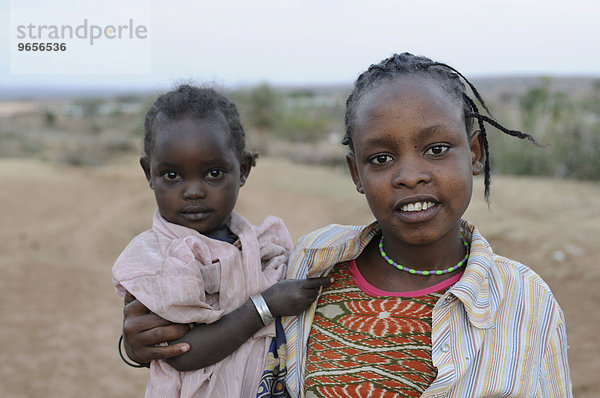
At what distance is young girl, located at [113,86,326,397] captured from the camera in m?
1.79

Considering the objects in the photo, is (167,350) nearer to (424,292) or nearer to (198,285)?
(198,285)

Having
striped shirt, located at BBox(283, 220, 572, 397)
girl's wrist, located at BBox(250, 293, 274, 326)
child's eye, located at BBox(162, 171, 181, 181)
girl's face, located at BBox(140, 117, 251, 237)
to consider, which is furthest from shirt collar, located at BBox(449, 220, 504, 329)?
child's eye, located at BBox(162, 171, 181, 181)

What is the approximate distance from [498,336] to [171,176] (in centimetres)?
125

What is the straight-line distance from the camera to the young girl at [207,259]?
1786 mm

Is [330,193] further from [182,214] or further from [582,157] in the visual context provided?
[182,214]

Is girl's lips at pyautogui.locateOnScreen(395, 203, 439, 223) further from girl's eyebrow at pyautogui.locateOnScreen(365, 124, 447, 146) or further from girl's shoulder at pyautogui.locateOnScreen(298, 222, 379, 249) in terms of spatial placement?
girl's shoulder at pyautogui.locateOnScreen(298, 222, 379, 249)

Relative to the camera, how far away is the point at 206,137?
2041 millimetres

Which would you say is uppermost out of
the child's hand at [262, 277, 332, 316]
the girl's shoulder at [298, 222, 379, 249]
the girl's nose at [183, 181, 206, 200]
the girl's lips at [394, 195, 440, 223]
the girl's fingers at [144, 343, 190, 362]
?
the girl's lips at [394, 195, 440, 223]

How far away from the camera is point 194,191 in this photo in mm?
2010

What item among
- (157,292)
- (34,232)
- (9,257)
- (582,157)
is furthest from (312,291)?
(582,157)

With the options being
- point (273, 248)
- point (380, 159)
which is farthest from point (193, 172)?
point (380, 159)

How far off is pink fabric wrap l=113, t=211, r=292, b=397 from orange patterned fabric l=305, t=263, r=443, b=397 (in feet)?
0.77

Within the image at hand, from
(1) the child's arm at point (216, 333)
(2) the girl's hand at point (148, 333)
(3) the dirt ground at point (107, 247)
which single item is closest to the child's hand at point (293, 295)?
(1) the child's arm at point (216, 333)

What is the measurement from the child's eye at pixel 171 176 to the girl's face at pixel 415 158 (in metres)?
0.76
